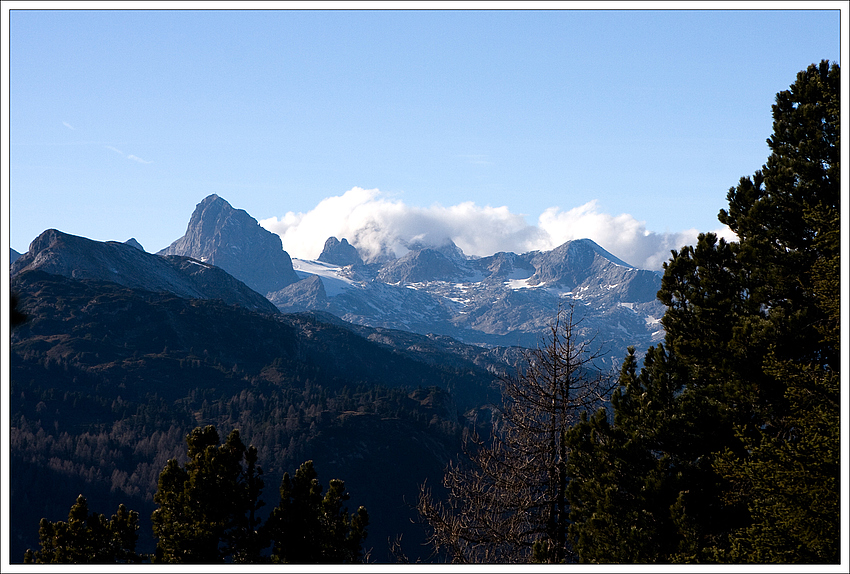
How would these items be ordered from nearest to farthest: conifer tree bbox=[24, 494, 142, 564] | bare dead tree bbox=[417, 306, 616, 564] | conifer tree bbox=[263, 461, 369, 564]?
bare dead tree bbox=[417, 306, 616, 564] < conifer tree bbox=[24, 494, 142, 564] < conifer tree bbox=[263, 461, 369, 564]

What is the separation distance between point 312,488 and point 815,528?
52.2ft

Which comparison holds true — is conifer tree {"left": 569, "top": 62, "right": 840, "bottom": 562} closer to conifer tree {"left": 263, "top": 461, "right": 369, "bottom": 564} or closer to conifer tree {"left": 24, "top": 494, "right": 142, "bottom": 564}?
conifer tree {"left": 263, "top": 461, "right": 369, "bottom": 564}

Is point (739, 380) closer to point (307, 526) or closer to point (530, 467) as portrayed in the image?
point (530, 467)

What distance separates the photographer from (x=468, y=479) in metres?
27.2

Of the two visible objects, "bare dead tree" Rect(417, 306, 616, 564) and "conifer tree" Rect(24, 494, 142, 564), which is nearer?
"bare dead tree" Rect(417, 306, 616, 564)

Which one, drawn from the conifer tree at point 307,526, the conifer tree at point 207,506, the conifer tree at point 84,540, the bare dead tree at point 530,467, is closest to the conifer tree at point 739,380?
the bare dead tree at point 530,467

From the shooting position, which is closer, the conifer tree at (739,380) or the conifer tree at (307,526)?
the conifer tree at (739,380)

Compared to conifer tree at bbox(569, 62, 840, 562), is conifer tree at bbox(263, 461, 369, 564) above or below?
below

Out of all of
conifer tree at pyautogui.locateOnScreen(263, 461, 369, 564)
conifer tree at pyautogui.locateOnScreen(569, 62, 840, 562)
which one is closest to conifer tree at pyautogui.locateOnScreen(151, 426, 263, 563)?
conifer tree at pyautogui.locateOnScreen(263, 461, 369, 564)

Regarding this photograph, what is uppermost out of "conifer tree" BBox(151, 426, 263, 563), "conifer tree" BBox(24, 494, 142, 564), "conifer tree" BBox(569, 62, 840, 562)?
"conifer tree" BBox(569, 62, 840, 562)

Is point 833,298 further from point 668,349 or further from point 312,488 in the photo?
point 312,488

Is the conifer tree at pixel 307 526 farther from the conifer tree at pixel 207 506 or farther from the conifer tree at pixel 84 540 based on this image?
the conifer tree at pixel 84 540

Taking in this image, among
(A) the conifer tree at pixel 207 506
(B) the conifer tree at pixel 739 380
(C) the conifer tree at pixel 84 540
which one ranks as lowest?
(C) the conifer tree at pixel 84 540

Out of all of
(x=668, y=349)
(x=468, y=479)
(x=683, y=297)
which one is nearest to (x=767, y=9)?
(x=683, y=297)
